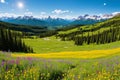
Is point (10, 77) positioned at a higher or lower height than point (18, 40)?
higher

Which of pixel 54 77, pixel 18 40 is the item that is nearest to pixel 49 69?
pixel 54 77

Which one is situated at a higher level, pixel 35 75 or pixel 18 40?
pixel 35 75

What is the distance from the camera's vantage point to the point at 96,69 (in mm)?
13102

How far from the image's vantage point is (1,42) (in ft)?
442

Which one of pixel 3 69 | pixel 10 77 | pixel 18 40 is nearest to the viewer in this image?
pixel 10 77

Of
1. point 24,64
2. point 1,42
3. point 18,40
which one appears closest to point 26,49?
point 18,40

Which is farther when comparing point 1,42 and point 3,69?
point 1,42

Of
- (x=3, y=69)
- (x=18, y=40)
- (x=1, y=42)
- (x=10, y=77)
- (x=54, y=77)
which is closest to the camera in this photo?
(x=10, y=77)

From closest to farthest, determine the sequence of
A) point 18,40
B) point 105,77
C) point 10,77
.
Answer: point 105,77 → point 10,77 → point 18,40

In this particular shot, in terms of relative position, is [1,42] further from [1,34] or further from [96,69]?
[96,69]

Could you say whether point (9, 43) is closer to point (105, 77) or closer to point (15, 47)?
point (15, 47)

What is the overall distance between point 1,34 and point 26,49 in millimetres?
19482

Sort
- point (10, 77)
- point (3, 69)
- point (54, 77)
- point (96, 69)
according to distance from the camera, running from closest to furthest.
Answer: point (10, 77) < point (3, 69) < point (54, 77) < point (96, 69)

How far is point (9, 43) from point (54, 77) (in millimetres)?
127714
